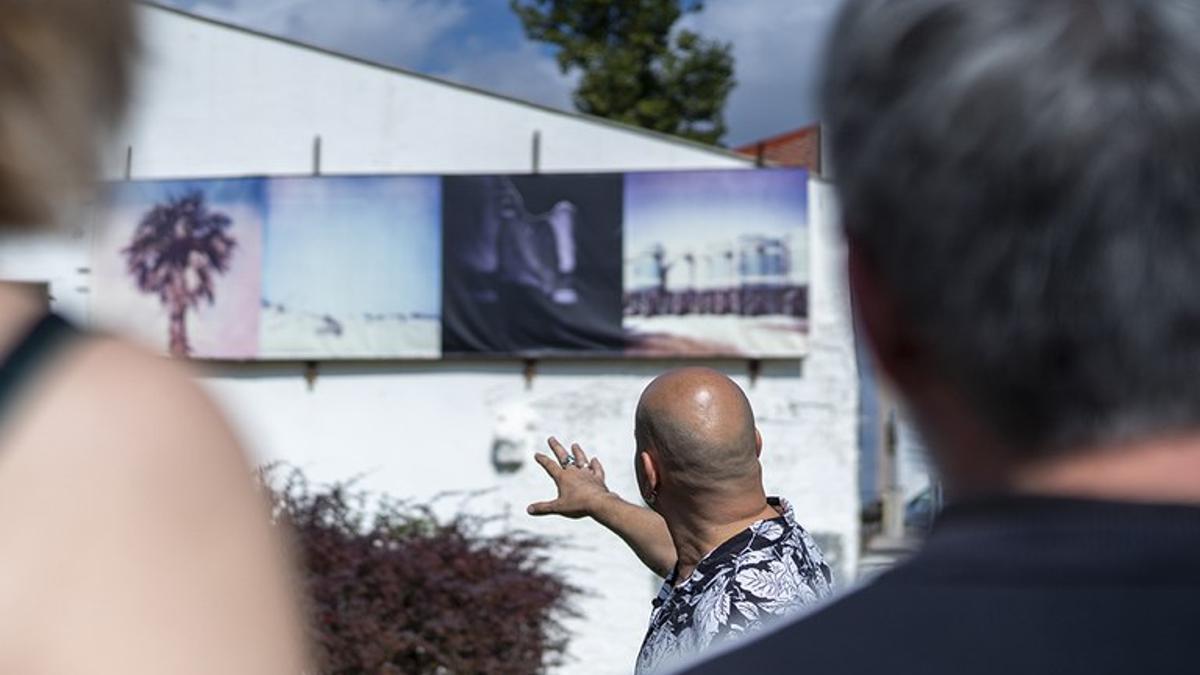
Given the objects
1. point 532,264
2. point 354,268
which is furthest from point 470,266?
point 354,268

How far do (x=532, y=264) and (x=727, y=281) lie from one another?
1926 millimetres

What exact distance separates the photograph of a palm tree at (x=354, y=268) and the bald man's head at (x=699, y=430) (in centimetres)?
1134

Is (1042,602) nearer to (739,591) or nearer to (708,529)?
(739,591)

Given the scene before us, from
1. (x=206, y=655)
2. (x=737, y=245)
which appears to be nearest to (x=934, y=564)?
(x=206, y=655)

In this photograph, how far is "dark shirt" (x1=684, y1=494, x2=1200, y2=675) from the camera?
1.19 metres

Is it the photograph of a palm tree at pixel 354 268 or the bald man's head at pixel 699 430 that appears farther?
the photograph of a palm tree at pixel 354 268

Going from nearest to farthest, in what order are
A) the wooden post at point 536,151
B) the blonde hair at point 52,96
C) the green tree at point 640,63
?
the blonde hair at point 52,96 → the wooden post at point 536,151 → the green tree at point 640,63

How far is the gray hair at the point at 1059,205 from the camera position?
120 centimetres

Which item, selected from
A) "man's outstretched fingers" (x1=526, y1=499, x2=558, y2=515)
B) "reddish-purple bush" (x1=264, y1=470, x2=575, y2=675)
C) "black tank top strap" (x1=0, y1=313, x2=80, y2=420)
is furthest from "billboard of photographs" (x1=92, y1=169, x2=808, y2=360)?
"black tank top strap" (x1=0, y1=313, x2=80, y2=420)

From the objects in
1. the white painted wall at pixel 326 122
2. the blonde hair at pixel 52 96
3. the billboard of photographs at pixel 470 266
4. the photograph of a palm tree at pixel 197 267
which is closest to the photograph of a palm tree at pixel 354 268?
the billboard of photographs at pixel 470 266

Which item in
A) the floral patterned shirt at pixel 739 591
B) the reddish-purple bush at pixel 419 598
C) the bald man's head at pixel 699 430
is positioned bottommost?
the reddish-purple bush at pixel 419 598

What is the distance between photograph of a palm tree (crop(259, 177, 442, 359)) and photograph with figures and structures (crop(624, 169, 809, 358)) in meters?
2.01

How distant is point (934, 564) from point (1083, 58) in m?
0.41

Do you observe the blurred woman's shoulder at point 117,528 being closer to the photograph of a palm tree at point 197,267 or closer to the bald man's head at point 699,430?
the bald man's head at point 699,430
